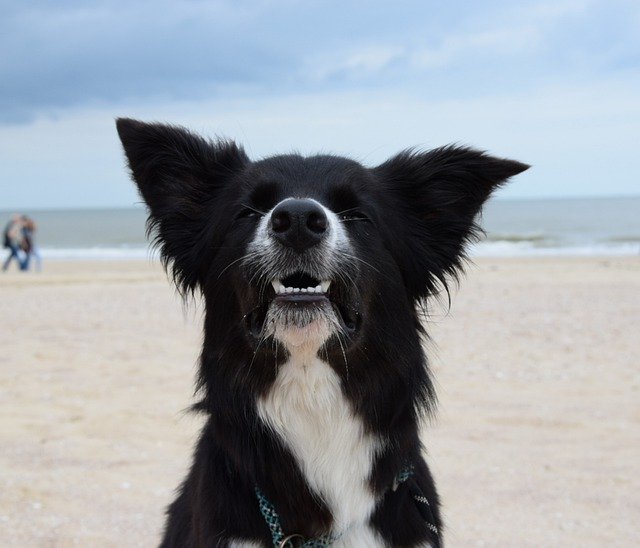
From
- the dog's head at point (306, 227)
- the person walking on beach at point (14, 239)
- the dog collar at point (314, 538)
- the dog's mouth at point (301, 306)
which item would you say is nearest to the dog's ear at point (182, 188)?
the dog's head at point (306, 227)

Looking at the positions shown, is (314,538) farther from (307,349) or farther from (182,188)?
(182,188)

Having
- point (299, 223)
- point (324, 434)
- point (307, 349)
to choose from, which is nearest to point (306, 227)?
point (299, 223)

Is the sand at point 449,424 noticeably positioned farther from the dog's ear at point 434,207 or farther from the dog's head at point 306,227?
the dog's head at point 306,227

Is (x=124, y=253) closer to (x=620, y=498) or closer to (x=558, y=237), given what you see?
(x=558, y=237)

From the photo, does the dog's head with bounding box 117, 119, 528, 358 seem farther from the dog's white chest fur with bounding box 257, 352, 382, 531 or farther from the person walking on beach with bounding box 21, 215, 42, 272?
the person walking on beach with bounding box 21, 215, 42, 272

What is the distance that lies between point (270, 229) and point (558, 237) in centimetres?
3721

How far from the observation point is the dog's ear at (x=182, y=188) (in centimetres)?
362

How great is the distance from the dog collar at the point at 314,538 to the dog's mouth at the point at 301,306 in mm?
651

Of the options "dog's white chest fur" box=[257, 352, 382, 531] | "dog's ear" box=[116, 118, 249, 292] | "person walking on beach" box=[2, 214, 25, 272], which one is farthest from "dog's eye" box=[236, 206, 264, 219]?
"person walking on beach" box=[2, 214, 25, 272]

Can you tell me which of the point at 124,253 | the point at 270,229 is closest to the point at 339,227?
the point at 270,229

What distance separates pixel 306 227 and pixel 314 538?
4.07ft

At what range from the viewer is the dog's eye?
11.0 ft

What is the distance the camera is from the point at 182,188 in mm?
3738

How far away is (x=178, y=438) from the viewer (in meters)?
6.58
